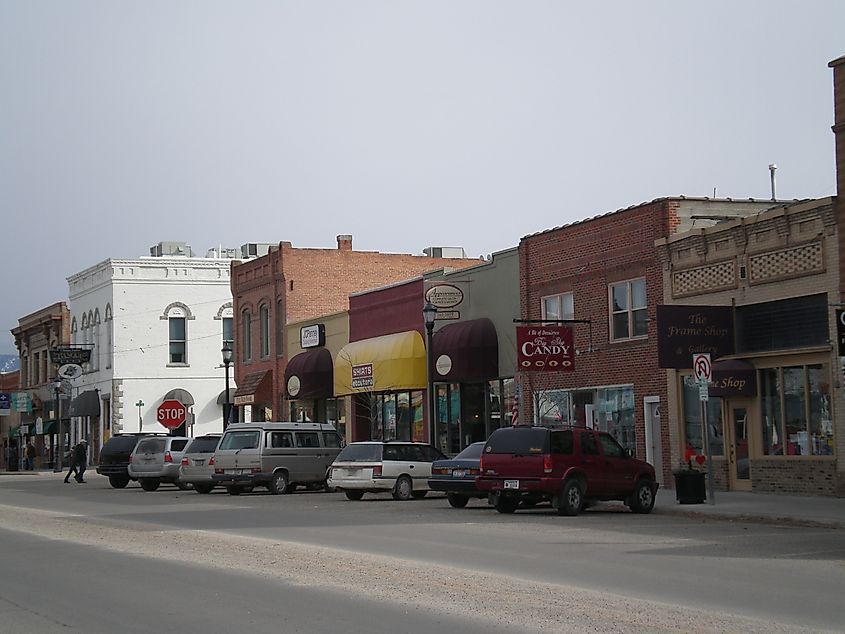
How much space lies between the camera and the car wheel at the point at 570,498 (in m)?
24.6

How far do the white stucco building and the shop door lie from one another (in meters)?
44.6

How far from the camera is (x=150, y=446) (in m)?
41.0

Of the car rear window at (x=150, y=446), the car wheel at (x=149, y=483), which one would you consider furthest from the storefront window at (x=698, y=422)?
the car wheel at (x=149, y=483)

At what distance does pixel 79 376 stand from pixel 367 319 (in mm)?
35898

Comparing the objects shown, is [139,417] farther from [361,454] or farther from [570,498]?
[570,498]

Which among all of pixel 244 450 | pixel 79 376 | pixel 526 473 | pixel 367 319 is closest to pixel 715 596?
pixel 526 473

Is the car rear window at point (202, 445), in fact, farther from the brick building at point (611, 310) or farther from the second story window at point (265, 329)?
the second story window at point (265, 329)

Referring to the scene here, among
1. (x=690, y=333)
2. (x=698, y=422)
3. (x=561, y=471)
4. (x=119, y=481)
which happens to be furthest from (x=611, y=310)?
(x=119, y=481)

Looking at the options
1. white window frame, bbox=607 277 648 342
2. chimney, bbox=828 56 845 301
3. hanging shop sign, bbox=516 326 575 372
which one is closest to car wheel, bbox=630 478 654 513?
chimney, bbox=828 56 845 301

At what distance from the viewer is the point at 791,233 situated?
27938 millimetres

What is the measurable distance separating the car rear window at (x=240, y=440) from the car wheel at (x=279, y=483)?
3.52 ft

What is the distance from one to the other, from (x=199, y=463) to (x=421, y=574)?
2305 cm

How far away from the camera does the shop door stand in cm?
2973

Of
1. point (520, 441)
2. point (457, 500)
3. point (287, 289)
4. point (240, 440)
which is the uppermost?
point (287, 289)
